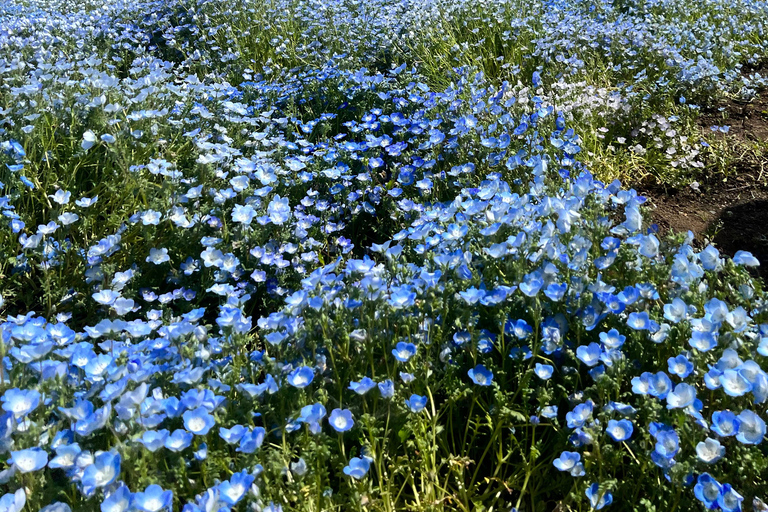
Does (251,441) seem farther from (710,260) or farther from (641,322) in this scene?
(710,260)

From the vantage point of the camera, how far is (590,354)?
1.64 metres

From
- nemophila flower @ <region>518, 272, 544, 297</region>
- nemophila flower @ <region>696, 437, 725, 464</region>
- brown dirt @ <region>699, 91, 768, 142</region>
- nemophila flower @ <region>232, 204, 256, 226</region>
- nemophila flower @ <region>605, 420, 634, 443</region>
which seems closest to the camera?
nemophila flower @ <region>696, 437, 725, 464</region>

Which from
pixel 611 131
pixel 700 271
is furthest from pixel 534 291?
pixel 611 131

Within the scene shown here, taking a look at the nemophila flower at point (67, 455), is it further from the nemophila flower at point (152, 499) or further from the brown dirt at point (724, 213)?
the brown dirt at point (724, 213)

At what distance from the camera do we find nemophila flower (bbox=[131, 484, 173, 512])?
1278 millimetres

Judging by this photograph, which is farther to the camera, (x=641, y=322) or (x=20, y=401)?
(x=641, y=322)

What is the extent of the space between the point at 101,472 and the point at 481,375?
37.2 inches

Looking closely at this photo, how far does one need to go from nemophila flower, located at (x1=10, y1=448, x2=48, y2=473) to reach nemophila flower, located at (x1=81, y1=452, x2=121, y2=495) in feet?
0.35

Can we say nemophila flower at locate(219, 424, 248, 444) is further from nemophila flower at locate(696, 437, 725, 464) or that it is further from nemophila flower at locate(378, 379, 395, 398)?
nemophila flower at locate(696, 437, 725, 464)

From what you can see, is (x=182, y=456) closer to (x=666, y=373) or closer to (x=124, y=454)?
(x=124, y=454)

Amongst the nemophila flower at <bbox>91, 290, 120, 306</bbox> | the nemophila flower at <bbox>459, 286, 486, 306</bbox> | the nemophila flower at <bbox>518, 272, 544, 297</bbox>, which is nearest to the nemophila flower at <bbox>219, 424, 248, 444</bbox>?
the nemophila flower at <bbox>459, 286, 486, 306</bbox>

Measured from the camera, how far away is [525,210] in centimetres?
225

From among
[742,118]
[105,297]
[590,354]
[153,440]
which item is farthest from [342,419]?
[742,118]

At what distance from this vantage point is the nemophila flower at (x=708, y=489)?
1.34 meters
